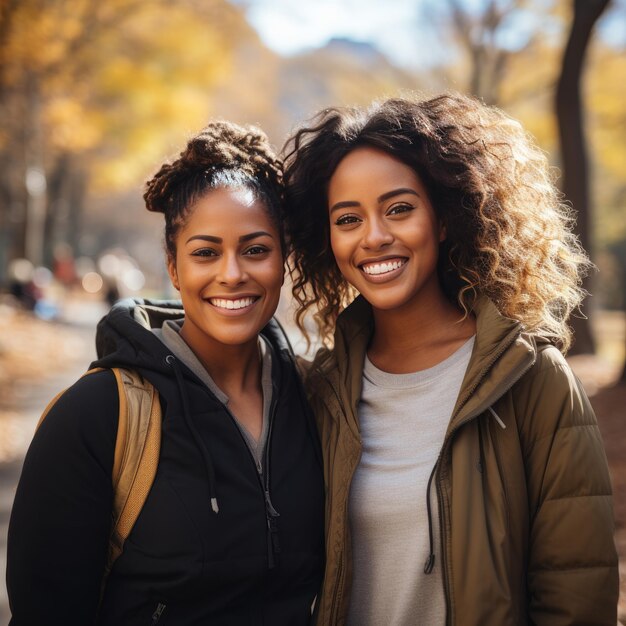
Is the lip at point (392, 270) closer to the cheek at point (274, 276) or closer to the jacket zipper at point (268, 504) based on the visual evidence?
the cheek at point (274, 276)

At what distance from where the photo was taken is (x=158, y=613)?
2342 millimetres

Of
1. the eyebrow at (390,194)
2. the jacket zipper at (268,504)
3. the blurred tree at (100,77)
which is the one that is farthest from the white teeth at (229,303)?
the blurred tree at (100,77)

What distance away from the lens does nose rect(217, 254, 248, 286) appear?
2.69 m

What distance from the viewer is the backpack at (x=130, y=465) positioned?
7.75 ft

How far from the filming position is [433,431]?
2691 mm

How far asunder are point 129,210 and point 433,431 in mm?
47999

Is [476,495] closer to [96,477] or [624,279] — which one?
[96,477]

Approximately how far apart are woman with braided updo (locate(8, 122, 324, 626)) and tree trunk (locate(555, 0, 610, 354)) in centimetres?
821

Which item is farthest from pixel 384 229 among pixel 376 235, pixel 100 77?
pixel 100 77

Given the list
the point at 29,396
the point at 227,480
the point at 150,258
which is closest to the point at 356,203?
the point at 227,480

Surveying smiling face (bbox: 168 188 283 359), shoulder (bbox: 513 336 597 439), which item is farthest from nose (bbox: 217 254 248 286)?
shoulder (bbox: 513 336 597 439)

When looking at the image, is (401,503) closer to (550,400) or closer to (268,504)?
(268,504)

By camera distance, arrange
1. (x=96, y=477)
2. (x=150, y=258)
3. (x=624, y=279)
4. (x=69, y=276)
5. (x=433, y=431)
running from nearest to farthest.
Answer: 1. (x=96, y=477)
2. (x=433, y=431)
3. (x=69, y=276)
4. (x=624, y=279)
5. (x=150, y=258)

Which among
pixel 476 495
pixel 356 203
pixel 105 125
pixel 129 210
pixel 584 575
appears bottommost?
pixel 584 575
